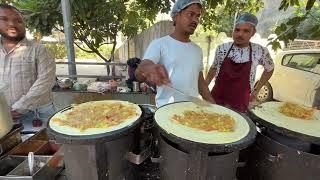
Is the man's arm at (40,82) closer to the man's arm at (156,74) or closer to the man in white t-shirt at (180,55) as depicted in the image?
the man in white t-shirt at (180,55)

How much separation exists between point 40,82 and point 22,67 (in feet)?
0.81

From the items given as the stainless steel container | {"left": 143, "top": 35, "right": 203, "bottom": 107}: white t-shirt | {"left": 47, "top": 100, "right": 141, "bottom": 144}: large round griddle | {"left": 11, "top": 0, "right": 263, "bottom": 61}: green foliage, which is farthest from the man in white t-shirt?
{"left": 11, "top": 0, "right": 263, "bottom": 61}: green foliage

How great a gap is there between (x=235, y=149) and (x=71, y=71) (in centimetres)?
406

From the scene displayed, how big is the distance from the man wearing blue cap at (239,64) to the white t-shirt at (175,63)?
34.0 inches

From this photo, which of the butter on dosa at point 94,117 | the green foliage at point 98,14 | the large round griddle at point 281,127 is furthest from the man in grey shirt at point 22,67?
the large round griddle at point 281,127

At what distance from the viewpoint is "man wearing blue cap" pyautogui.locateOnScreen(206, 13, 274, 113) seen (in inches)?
123

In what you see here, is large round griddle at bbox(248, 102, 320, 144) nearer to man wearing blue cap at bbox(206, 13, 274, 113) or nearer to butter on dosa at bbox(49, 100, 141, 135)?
butter on dosa at bbox(49, 100, 141, 135)

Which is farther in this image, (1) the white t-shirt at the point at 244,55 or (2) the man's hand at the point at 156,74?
(1) the white t-shirt at the point at 244,55

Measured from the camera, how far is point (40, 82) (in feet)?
8.99

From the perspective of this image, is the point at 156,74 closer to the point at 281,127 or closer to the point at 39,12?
the point at 281,127

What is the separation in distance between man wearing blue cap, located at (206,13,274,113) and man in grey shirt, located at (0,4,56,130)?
1.95m

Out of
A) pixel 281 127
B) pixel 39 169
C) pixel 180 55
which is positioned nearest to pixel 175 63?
pixel 180 55

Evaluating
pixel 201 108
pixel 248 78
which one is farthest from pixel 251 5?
pixel 201 108

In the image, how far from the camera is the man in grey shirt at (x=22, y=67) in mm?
2693
